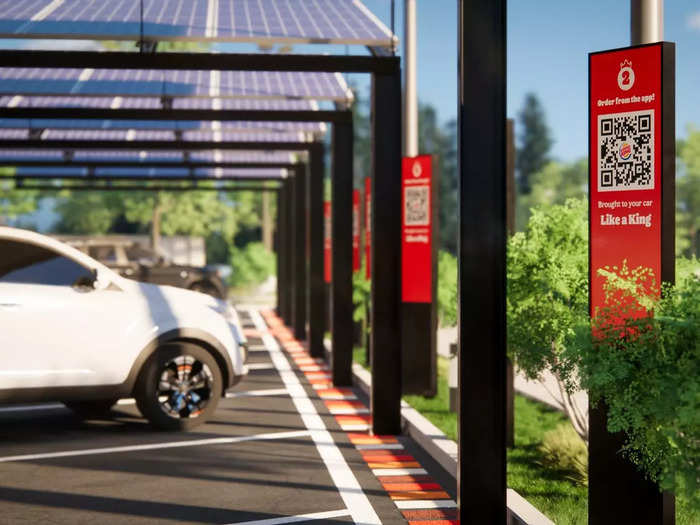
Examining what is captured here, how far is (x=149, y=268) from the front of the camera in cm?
2762

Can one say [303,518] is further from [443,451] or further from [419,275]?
[419,275]

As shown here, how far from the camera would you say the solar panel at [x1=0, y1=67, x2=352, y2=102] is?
44.4 ft

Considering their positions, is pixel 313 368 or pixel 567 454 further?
pixel 313 368

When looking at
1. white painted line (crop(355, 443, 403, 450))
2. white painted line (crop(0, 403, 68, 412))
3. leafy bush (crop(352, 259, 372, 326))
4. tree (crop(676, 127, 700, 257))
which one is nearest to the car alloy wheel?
white painted line (crop(355, 443, 403, 450))

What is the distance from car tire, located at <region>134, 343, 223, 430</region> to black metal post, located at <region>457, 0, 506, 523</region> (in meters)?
4.94

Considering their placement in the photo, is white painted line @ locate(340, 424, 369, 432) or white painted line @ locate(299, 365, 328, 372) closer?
white painted line @ locate(340, 424, 369, 432)

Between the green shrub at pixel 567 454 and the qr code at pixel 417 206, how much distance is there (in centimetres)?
361

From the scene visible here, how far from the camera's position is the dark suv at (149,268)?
27.7 metres

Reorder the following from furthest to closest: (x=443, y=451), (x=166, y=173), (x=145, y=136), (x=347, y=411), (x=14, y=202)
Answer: (x=14, y=202) < (x=166, y=173) < (x=145, y=136) < (x=347, y=411) < (x=443, y=451)

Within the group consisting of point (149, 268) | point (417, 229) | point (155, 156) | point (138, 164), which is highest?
point (155, 156)

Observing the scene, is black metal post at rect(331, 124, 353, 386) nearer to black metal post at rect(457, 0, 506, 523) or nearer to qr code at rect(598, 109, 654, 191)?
black metal post at rect(457, 0, 506, 523)

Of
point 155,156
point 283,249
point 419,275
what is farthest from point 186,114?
point 283,249

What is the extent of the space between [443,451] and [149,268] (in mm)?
19282

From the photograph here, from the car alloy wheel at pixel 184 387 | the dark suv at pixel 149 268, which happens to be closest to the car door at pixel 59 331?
the car alloy wheel at pixel 184 387
